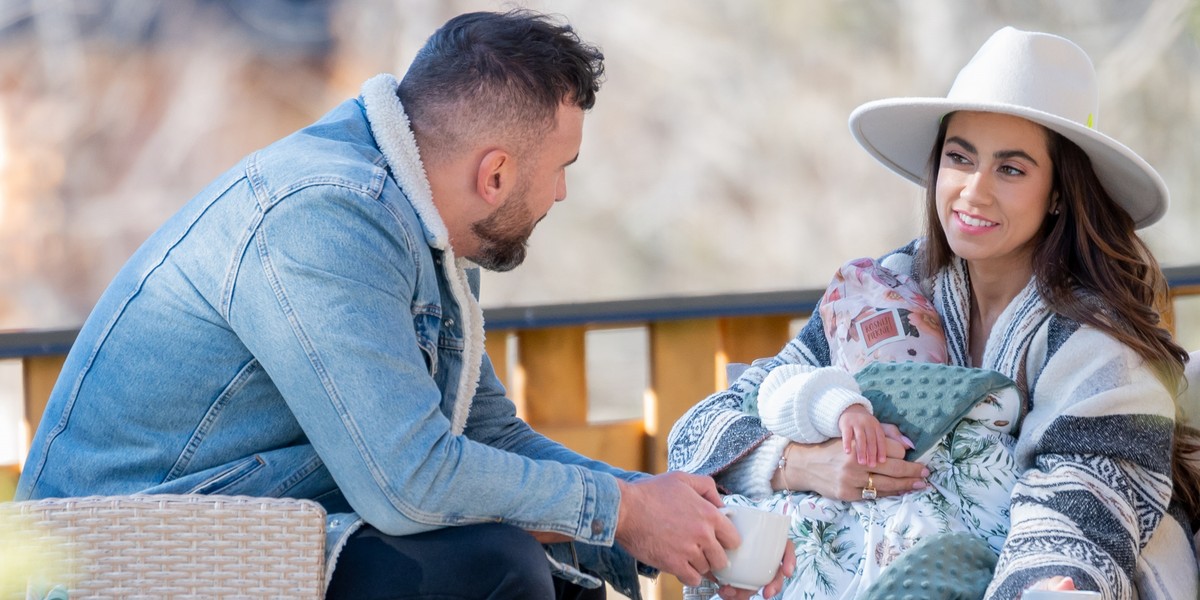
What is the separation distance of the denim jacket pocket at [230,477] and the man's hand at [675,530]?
0.50 m

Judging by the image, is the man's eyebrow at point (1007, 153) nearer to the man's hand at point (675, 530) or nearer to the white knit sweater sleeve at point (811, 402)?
the white knit sweater sleeve at point (811, 402)

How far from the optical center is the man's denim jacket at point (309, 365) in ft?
5.46

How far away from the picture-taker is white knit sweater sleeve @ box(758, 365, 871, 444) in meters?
2.17

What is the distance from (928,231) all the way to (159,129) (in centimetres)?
213

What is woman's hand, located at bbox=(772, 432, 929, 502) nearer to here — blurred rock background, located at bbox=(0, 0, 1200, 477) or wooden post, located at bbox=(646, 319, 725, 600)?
wooden post, located at bbox=(646, 319, 725, 600)

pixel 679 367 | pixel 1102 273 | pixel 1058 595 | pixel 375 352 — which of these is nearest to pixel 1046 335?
pixel 1102 273

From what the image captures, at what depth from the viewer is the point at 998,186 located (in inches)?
87.1

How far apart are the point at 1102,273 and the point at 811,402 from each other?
530 millimetres

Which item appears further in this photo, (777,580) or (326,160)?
(777,580)

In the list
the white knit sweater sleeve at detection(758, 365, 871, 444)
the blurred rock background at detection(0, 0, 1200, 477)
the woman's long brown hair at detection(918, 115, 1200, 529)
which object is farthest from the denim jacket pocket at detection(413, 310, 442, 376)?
the blurred rock background at detection(0, 0, 1200, 477)

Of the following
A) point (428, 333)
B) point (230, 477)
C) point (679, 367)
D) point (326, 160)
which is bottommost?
point (679, 367)

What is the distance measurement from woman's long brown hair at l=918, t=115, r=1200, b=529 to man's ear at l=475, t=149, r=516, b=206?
3.02 ft

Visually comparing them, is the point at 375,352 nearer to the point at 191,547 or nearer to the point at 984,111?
the point at 191,547

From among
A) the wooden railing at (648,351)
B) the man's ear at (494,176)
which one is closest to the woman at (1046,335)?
the man's ear at (494,176)
